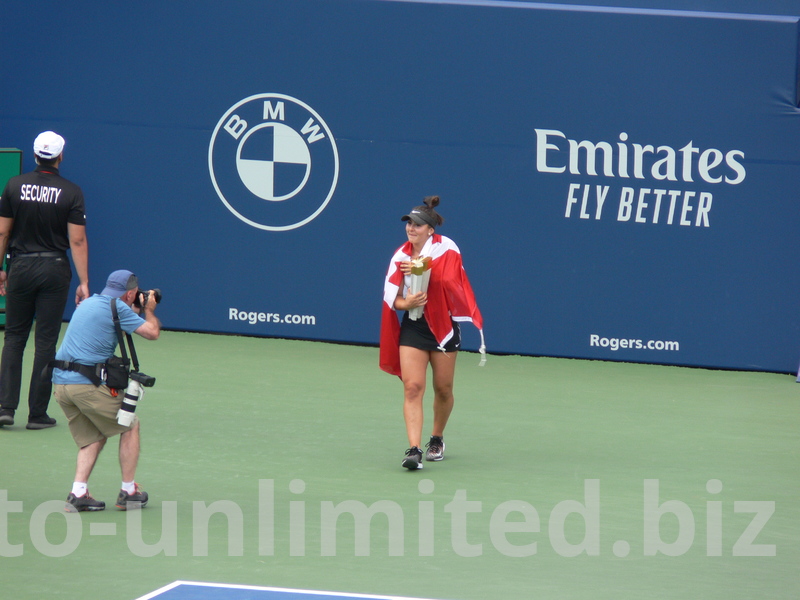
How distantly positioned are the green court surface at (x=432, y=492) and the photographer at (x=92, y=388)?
0.98 feet

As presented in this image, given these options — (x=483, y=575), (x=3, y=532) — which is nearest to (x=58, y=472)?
(x=3, y=532)

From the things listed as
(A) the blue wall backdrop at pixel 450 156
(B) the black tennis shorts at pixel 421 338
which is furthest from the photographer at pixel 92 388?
(A) the blue wall backdrop at pixel 450 156

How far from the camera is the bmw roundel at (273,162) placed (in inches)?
513

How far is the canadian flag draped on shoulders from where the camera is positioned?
8.66 m

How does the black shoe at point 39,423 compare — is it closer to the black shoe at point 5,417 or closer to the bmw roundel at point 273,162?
the black shoe at point 5,417

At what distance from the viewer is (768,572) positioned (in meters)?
6.61

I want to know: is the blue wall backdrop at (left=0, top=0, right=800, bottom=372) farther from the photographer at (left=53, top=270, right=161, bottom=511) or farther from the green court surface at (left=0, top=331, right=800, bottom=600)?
the photographer at (left=53, top=270, right=161, bottom=511)

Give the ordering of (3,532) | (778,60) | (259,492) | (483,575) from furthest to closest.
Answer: (778,60)
(259,492)
(3,532)
(483,575)

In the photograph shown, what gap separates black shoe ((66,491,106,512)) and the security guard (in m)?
2.07

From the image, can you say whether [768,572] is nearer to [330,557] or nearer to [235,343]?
[330,557]

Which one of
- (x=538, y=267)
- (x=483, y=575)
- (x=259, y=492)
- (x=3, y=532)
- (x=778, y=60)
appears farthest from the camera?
(x=538, y=267)

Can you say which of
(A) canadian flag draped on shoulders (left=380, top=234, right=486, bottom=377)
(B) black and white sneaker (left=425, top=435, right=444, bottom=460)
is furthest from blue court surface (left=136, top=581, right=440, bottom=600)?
(A) canadian flag draped on shoulders (left=380, top=234, right=486, bottom=377)

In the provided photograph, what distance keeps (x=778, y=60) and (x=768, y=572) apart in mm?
6495

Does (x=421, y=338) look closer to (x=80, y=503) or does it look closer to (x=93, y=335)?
(x=93, y=335)
